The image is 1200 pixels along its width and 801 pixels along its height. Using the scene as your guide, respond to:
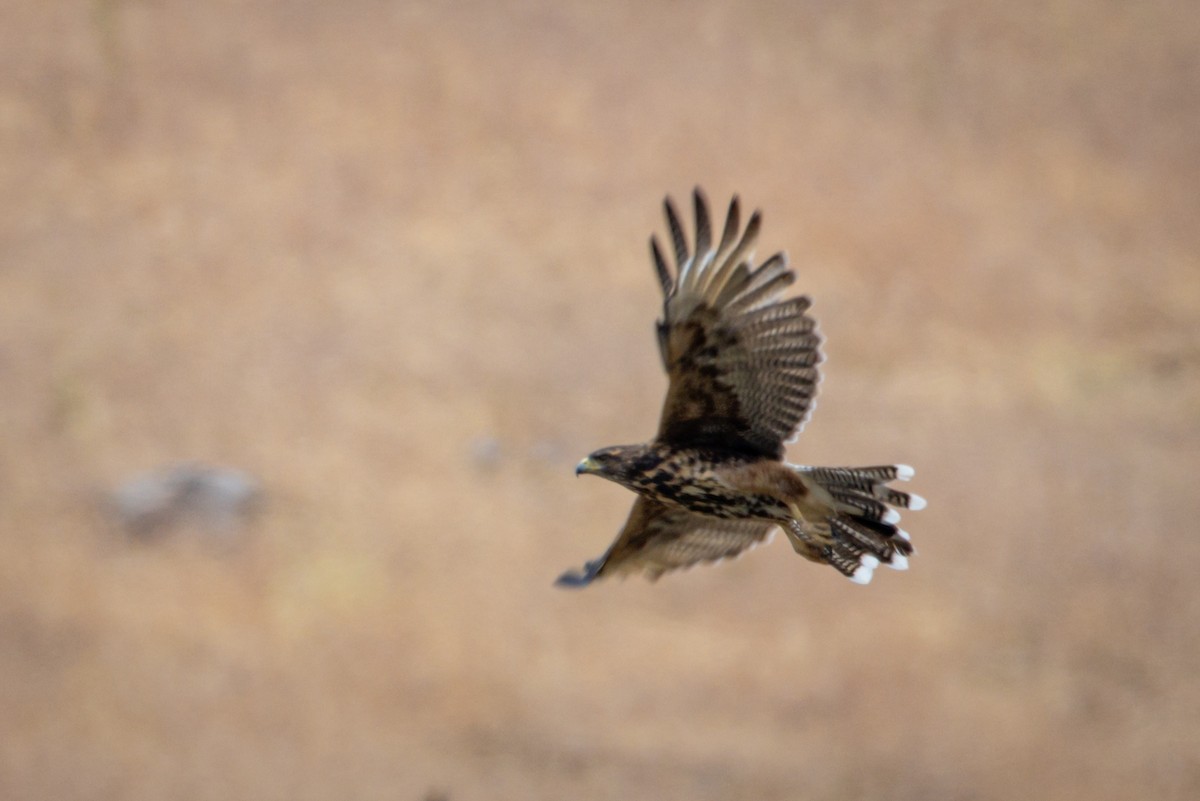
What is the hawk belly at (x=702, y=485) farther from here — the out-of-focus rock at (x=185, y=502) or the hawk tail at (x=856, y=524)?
the out-of-focus rock at (x=185, y=502)

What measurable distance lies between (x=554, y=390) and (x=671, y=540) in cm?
668

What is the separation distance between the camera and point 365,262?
46.2 feet

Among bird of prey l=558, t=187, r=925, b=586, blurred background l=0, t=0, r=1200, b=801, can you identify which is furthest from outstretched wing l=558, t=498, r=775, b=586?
blurred background l=0, t=0, r=1200, b=801

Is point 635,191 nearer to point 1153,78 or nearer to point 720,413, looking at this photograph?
point 1153,78

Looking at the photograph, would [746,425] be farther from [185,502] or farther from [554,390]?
[185,502]

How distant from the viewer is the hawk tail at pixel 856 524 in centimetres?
609

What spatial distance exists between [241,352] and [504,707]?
158 inches

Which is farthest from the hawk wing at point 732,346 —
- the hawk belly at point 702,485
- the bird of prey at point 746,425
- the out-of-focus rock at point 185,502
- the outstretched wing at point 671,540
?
the out-of-focus rock at point 185,502

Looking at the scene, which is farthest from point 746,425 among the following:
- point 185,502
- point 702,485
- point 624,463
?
point 185,502

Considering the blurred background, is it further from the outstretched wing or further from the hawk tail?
the hawk tail

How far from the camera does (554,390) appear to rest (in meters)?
13.4

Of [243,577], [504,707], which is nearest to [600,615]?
[504,707]

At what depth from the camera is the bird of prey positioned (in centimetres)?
595

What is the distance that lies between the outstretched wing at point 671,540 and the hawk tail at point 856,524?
48 centimetres
